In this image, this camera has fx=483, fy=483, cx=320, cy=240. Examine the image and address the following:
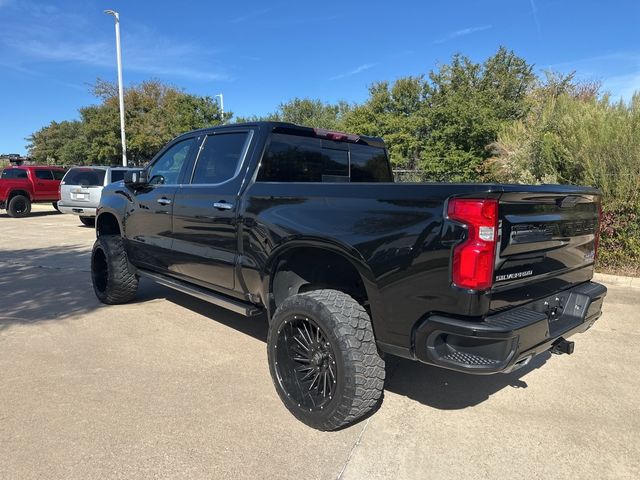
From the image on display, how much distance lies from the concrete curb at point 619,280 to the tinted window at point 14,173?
62.7ft

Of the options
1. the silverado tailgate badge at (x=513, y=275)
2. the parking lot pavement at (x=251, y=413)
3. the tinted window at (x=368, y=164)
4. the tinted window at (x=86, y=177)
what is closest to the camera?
the silverado tailgate badge at (x=513, y=275)

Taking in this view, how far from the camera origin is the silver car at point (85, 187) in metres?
13.9

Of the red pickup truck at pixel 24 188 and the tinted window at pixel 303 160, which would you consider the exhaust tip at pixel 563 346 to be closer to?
the tinted window at pixel 303 160

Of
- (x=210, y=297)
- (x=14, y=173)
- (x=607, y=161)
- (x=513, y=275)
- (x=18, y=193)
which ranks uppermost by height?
(x=607, y=161)

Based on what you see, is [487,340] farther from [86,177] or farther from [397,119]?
[397,119]

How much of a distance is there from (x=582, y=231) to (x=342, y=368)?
1.90 metres

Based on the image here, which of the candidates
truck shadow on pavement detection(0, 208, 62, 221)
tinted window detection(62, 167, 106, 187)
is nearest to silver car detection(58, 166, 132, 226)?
tinted window detection(62, 167, 106, 187)

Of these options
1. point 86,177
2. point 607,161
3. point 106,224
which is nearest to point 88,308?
point 106,224

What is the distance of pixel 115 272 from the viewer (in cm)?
553

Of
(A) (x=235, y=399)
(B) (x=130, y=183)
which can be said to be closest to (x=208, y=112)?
(B) (x=130, y=183)

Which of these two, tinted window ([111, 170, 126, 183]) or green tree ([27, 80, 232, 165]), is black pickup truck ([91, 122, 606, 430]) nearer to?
tinted window ([111, 170, 126, 183])

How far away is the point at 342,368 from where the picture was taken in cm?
286

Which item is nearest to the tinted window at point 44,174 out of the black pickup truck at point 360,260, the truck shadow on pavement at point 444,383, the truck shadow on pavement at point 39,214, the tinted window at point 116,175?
the truck shadow on pavement at point 39,214

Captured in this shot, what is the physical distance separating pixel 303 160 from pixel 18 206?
58.9 feet
